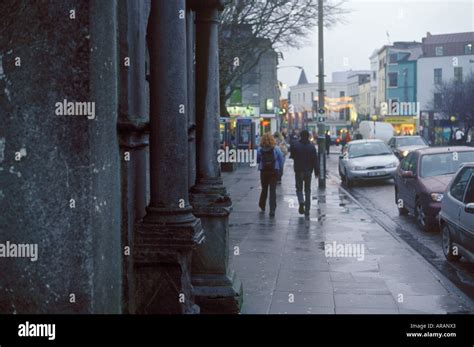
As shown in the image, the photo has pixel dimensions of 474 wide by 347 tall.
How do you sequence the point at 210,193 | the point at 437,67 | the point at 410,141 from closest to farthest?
the point at 210,193, the point at 410,141, the point at 437,67

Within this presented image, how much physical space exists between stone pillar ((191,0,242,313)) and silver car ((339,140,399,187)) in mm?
17112

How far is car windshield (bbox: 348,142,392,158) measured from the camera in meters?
25.6

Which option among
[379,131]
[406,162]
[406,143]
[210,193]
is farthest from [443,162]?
[379,131]

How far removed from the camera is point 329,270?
31.3ft

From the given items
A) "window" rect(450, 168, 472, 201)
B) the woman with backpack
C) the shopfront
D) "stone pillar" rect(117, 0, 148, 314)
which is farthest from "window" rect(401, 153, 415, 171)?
the shopfront

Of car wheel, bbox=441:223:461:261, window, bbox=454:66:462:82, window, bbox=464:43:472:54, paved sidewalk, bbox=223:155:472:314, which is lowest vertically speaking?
paved sidewalk, bbox=223:155:472:314

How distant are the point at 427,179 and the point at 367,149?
38.6 ft

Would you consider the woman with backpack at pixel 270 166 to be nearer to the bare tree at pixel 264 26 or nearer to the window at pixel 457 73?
the bare tree at pixel 264 26

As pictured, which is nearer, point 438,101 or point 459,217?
point 459,217

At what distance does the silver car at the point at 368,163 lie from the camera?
962 inches

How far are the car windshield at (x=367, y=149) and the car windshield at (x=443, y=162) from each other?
1008 centimetres

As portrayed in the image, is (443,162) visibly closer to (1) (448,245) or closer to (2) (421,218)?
Result: (2) (421,218)

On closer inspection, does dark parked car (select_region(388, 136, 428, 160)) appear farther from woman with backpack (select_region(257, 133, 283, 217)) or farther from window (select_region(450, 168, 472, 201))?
window (select_region(450, 168, 472, 201))

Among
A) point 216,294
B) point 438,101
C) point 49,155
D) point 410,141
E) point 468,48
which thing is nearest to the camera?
point 49,155
